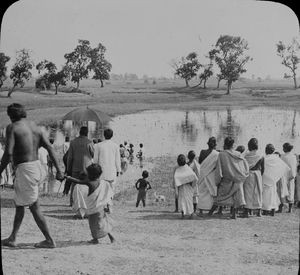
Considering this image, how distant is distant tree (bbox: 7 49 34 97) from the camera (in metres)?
7.56

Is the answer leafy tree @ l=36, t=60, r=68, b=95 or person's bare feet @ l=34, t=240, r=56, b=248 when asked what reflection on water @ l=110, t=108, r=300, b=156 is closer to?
leafy tree @ l=36, t=60, r=68, b=95

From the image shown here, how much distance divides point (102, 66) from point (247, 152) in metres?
2.91

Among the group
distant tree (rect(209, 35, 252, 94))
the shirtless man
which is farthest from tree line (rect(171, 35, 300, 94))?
the shirtless man

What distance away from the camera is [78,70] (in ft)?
26.7

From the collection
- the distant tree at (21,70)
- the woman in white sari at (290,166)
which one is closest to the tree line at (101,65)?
the distant tree at (21,70)

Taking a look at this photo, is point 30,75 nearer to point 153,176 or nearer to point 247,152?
point 247,152

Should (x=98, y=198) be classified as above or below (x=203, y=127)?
below

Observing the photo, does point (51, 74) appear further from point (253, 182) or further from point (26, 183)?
point (253, 182)

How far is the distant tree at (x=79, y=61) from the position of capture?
7.50m

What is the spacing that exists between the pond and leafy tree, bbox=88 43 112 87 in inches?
30.8

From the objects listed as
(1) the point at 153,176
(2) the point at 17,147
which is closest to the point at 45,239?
(2) the point at 17,147

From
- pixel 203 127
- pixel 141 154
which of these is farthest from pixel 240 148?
pixel 141 154

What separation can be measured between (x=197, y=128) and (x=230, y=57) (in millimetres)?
1456

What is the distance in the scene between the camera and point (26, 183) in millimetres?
6152
